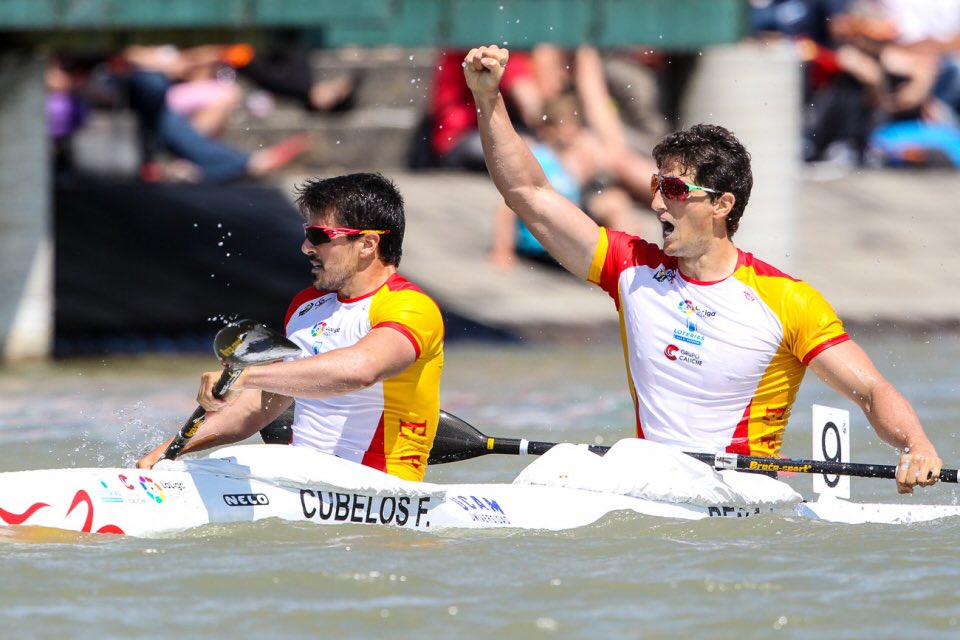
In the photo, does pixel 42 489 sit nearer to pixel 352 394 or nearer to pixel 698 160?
pixel 352 394

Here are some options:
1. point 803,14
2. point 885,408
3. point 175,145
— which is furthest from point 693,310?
point 803,14

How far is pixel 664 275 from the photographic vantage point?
609cm

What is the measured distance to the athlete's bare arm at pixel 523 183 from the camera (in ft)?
19.3

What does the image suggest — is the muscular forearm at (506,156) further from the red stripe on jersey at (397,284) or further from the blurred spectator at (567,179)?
the blurred spectator at (567,179)

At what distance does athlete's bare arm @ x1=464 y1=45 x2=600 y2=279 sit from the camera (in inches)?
232

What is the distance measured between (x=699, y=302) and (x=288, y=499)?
1.64 metres

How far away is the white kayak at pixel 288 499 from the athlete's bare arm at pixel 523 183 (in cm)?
85

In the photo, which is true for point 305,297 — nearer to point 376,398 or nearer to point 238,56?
point 376,398

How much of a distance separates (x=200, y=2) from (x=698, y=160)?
5.70 m

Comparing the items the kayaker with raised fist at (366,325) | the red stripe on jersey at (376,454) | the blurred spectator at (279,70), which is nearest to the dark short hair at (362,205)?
the kayaker with raised fist at (366,325)

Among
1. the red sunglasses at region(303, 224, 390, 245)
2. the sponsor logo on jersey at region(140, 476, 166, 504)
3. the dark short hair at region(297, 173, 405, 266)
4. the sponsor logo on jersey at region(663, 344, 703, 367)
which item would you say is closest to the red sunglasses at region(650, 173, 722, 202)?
the sponsor logo on jersey at region(663, 344, 703, 367)

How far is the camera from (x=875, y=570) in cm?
549

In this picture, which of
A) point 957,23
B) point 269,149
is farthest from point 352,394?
point 957,23

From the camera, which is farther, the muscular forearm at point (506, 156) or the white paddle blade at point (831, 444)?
the white paddle blade at point (831, 444)
